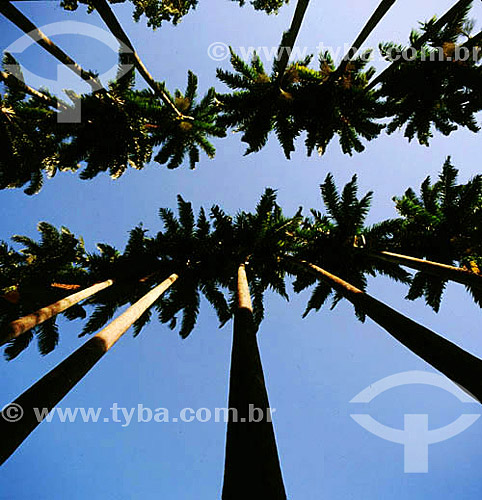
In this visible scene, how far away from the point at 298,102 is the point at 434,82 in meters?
4.72

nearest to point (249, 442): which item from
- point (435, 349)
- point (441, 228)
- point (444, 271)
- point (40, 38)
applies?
point (435, 349)

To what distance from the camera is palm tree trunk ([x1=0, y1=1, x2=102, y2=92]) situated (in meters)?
6.96

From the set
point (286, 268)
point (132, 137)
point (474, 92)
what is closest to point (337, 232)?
point (286, 268)

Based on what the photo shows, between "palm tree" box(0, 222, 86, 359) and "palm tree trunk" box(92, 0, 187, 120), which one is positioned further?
"palm tree" box(0, 222, 86, 359)

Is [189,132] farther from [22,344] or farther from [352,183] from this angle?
[22,344]

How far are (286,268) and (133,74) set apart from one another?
28.3 feet

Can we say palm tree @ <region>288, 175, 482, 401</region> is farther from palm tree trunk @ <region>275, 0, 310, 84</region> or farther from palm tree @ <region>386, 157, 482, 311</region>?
palm tree trunk @ <region>275, 0, 310, 84</region>

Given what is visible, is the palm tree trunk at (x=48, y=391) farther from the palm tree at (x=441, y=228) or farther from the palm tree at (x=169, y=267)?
the palm tree at (x=441, y=228)

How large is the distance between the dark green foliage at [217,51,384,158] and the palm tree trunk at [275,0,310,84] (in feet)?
0.94

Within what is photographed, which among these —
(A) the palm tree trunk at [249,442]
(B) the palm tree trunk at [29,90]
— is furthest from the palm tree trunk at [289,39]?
(A) the palm tree trunk at [249,442]

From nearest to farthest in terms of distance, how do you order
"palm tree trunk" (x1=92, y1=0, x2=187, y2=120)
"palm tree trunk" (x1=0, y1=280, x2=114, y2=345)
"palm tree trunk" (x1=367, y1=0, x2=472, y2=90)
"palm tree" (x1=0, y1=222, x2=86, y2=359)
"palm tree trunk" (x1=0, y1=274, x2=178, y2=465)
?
"palm tree trunk" (x1=0, y1=274, x2=178, y2=465) → "palm tree trunk" (x1=0, y1=280, x2=114, y2=345) → "palm tree trunk" (x1=92, y1=0, x2=187, y2=120) → "palm tree trunk" (x1=367, y1=0, x2=472, y2=90) → "palm tree" (x1=0, y1=222, x2=86, y2=359)

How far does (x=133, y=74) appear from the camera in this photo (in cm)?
1016

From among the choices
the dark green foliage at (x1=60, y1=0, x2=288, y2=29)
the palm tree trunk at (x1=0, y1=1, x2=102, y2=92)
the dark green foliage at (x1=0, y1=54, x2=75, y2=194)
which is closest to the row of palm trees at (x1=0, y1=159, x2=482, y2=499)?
the dark green foliage at (x1=0, y1=54, x2=75, y2=194)

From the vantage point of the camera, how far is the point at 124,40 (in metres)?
9.26
